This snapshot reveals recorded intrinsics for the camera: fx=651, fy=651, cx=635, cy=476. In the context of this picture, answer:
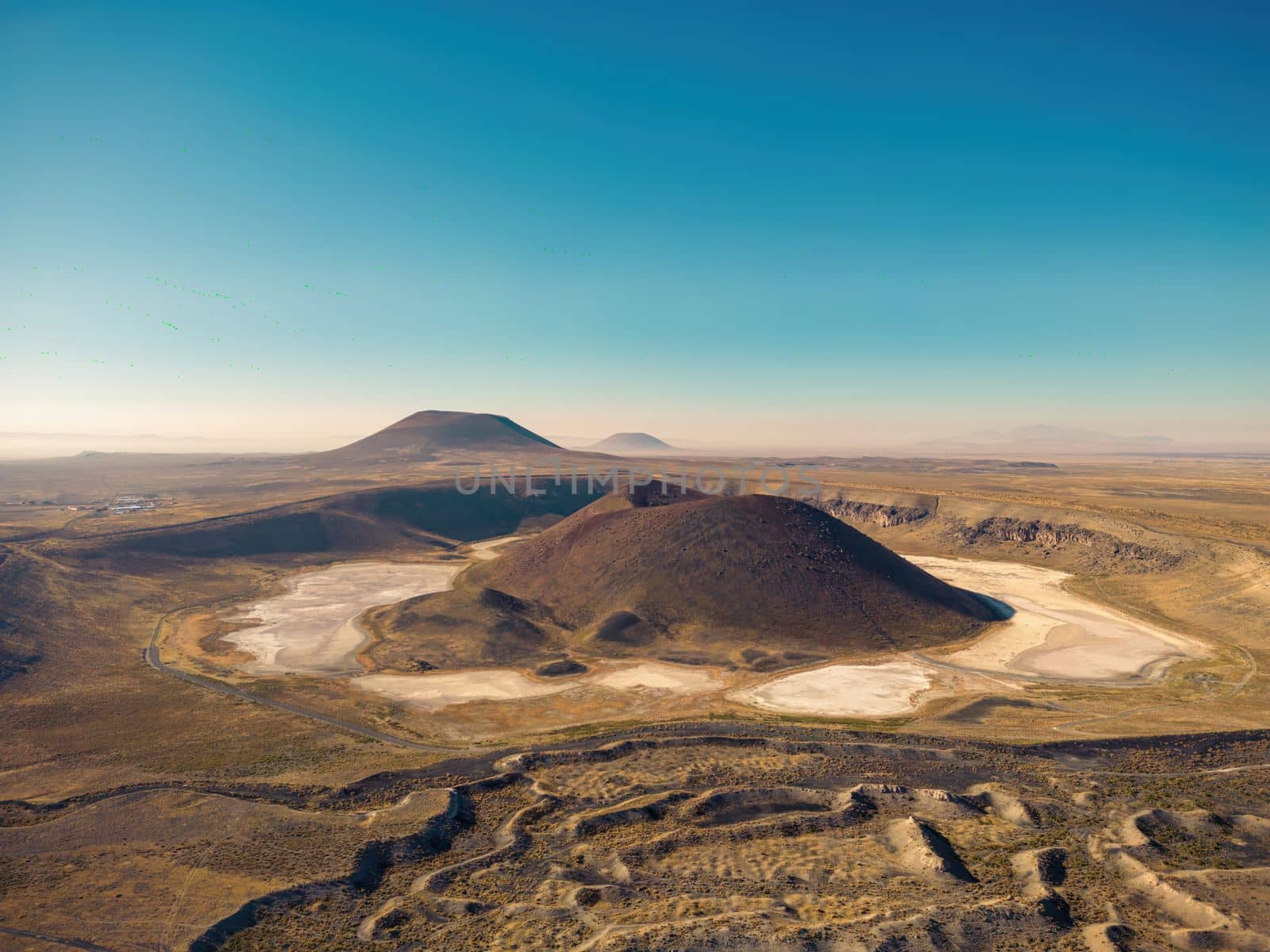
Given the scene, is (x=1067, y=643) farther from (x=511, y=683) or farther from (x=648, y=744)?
(x=511, y=683)

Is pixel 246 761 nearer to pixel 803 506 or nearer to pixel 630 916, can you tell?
pixel 630 916

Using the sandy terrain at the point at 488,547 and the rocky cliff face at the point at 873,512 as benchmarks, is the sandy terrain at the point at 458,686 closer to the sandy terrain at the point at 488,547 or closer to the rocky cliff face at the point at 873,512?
the sandy terrain at the point at 488,547

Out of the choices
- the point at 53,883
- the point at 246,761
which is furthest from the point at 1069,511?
the point at 53,883

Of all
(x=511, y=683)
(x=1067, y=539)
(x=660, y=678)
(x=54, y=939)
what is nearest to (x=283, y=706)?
(x=511, y=683)

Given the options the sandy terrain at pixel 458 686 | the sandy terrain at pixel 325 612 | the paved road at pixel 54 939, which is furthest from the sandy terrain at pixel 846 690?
the paved road at pixel 54 939

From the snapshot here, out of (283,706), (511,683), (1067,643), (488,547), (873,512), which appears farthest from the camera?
(873,512)

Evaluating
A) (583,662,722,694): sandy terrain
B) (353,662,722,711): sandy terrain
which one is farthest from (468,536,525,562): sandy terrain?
(583,662,722,694): sandy terrain
